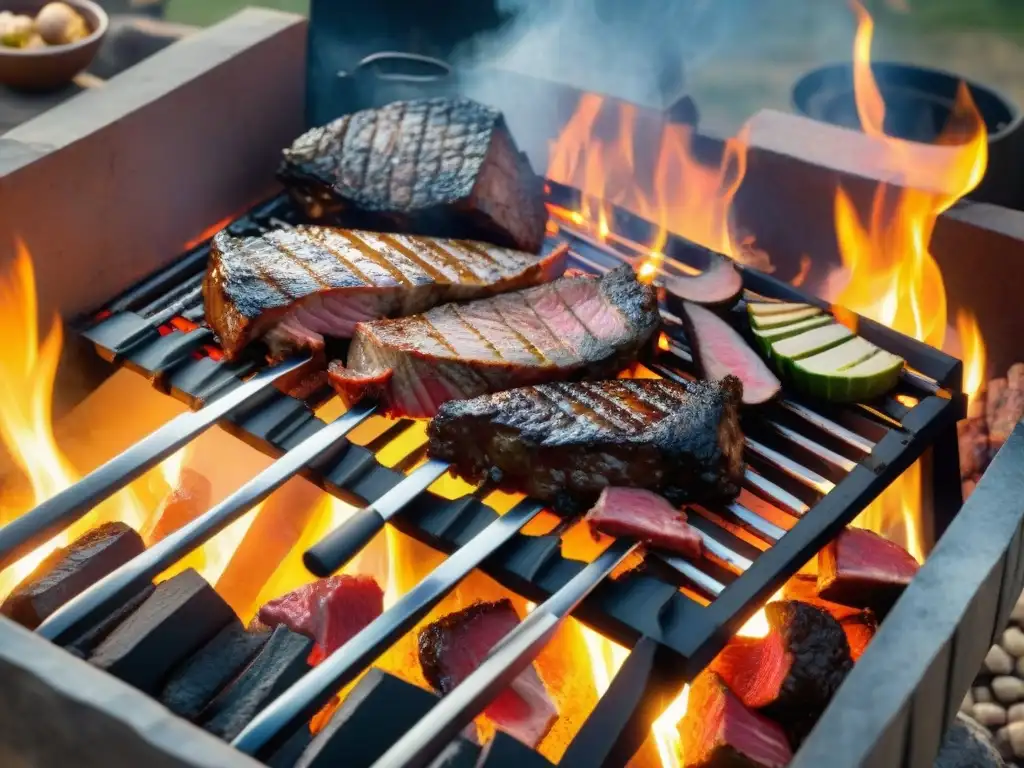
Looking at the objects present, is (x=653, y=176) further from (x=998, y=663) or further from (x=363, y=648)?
(x=363, y=648)

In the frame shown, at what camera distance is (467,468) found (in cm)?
251

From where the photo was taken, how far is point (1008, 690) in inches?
126

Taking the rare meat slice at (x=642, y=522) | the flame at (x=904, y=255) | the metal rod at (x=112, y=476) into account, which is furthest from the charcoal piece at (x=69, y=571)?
the flame at (x=904, y=255)

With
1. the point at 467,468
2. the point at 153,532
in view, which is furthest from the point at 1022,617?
the point at 153,532

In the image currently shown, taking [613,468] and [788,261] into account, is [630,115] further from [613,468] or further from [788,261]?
[613,468]

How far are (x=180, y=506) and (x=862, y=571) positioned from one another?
192cm

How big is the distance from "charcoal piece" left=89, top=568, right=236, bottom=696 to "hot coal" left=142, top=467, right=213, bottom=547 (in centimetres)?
78

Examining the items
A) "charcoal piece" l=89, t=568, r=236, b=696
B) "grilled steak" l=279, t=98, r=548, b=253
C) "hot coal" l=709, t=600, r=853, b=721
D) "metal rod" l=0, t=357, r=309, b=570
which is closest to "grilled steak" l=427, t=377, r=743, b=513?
"hot coal" l=709, t=600, r=853, b=721

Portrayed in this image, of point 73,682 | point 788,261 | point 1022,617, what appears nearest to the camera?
point 73,682

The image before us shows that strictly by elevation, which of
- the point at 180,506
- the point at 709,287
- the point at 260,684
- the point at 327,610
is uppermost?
the point at 709,287

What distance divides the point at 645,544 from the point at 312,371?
109 centimetres

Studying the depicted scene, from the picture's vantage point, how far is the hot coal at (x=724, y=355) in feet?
9.18

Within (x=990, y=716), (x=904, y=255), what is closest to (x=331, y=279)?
(x=904, y=255)

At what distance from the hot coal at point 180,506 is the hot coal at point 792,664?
62.2 inches
